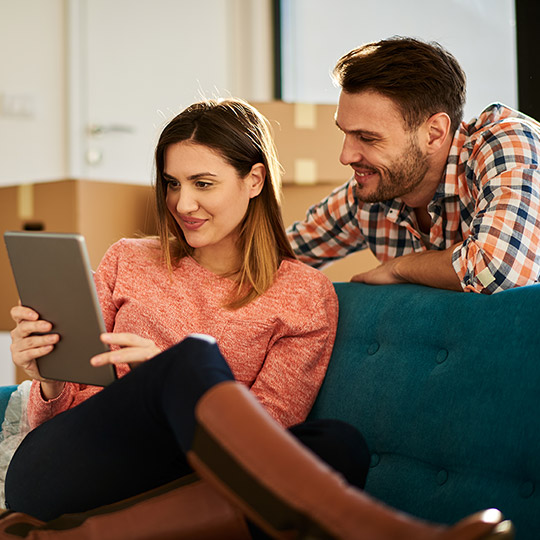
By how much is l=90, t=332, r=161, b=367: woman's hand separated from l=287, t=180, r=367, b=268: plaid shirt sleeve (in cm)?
80

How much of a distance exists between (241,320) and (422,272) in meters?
0.36

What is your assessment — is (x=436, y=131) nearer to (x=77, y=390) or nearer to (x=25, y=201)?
(x=77, y=390)

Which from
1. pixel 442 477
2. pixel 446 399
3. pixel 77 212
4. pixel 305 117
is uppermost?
pixel 305 117

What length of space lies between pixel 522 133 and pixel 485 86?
5.61ft

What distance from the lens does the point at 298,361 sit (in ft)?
4.75

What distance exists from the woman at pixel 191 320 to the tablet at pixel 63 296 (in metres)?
0.03

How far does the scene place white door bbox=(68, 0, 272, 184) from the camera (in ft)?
11.7

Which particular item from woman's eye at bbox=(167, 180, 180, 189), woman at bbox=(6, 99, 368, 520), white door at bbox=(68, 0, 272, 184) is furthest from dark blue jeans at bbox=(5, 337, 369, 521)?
white door at bbox=(68, 0, 272, 184)

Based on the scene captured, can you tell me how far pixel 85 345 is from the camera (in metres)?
1.20

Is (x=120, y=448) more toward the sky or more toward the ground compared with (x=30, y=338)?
more toward the ground

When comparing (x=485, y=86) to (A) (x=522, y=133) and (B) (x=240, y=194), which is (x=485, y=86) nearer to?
(A) (x=522, y=133)

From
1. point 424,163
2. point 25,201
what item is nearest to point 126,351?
point 424,163

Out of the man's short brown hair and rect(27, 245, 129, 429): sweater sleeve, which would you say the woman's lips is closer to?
rect(27, 245, 129, 429): sweater sleeve

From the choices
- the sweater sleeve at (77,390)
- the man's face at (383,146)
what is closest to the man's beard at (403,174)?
the man's face at (383,146)
